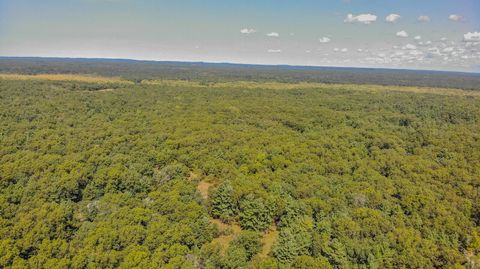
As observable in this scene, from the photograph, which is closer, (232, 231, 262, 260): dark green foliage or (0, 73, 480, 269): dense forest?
(0, 73, 480, 269): dense forest

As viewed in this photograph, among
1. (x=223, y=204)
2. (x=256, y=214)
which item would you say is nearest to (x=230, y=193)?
(x=223, y=204)

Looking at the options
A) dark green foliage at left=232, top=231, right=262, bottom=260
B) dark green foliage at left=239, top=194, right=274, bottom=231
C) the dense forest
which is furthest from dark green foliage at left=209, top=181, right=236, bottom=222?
dark green foliage at left=232, top=231, right=262, bottom=260

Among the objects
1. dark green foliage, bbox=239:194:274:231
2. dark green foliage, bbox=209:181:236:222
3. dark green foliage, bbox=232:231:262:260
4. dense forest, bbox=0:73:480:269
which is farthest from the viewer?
dark green foliage, bbox=209:181:236:222

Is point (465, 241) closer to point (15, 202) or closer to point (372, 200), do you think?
point (372, 200)

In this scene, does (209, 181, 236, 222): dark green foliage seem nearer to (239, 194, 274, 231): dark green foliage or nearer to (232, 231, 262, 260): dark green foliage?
(239, 194, 274, 231): dark green foliage

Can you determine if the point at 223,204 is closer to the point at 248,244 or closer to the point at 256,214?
the point at 256,214

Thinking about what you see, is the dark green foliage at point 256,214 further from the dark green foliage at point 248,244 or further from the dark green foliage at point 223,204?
the dark green foliage at point 248,244

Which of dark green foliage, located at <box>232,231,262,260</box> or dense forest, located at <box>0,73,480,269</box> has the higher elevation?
dense forest, located at <box>0,73,480,269</box>

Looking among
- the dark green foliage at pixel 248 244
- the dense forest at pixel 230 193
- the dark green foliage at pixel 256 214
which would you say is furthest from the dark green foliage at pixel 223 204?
the dark green foliage at pixel 248 244

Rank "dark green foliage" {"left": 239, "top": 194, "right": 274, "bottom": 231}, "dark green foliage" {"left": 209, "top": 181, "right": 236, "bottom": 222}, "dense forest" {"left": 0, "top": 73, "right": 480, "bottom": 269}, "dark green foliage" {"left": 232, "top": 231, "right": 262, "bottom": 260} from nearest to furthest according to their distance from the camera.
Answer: "dense forest" {"left": 0, "top": 73, "right": 480, "bottom": 269} → "dark green foliage" {"left": 232, "top": 231, "right": 262, "bottom": 260} → "dark green foliage" {"left": 239, "top": 194, "right": 274, "bottom": 231} → "dark green foliage" {"left": 209, "top": 181, "right": 236, "bottom": 222}
